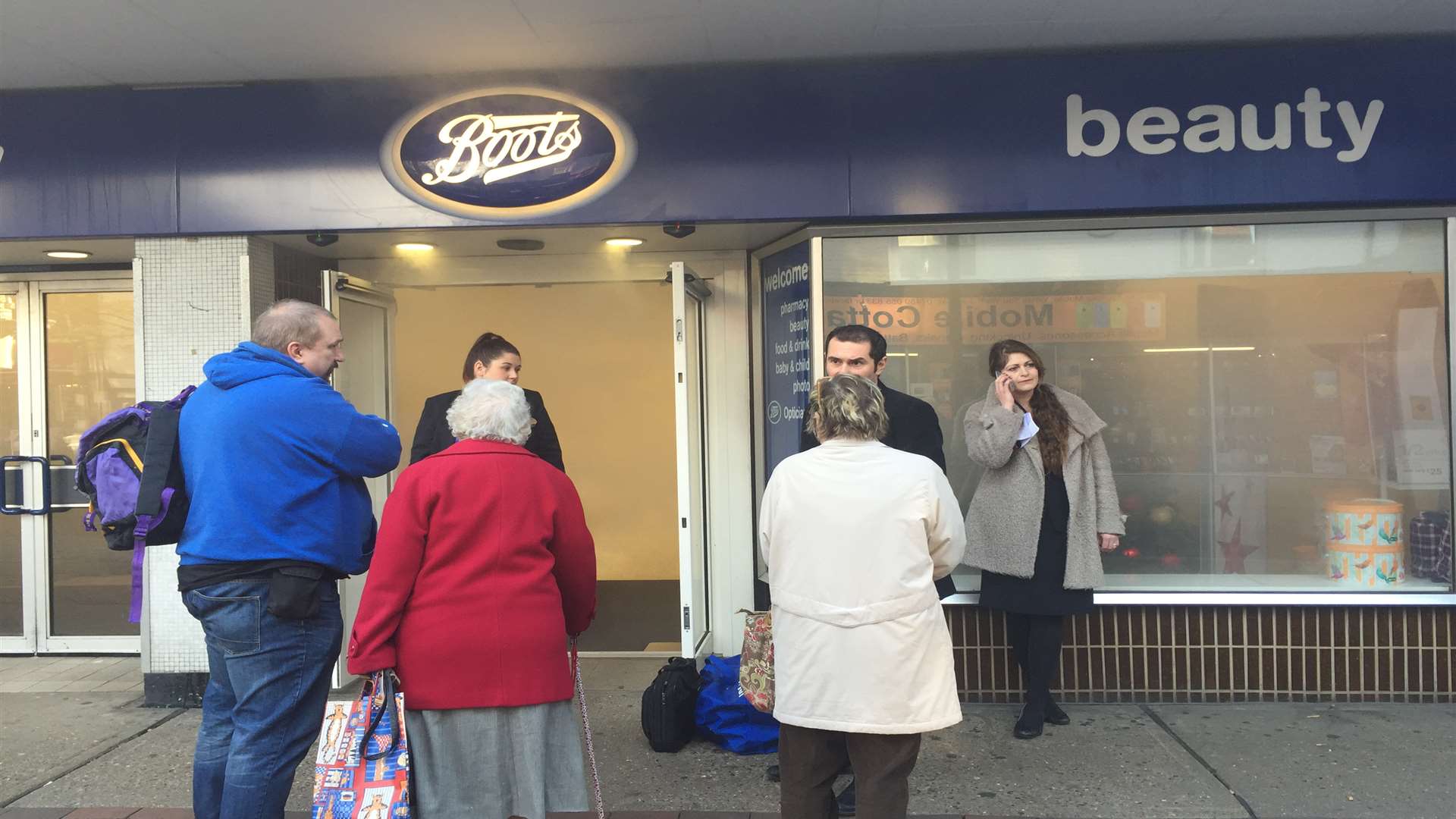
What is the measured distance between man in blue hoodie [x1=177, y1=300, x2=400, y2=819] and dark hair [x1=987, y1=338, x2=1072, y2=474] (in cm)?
262

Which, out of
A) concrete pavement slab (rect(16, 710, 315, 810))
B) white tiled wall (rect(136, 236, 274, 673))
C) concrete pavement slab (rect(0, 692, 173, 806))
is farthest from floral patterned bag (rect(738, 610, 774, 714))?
white tiled wall (rect(136, 236, 274, 673))

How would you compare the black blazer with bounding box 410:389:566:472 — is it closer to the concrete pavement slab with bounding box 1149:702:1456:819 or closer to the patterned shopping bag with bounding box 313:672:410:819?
the patterned shopping bag with bounding box 313:672:410:819

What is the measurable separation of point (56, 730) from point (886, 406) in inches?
164

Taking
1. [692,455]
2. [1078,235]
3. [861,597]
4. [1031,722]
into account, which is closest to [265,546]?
[861,597]

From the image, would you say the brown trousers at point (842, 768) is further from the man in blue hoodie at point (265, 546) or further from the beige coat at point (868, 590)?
the man in blue hoodie at point (265, 546)

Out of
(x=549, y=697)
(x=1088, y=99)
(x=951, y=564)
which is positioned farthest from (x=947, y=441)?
(x=549, y=697)

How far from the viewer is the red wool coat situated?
2674 mm

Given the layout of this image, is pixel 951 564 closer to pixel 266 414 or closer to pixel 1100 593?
pixel 266 414

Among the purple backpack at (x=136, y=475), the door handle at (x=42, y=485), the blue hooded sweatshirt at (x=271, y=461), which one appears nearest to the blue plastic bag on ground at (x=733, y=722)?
the blue hooded sweatshirt at (x=271, y=461)

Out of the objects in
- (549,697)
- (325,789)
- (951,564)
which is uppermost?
(951,564)

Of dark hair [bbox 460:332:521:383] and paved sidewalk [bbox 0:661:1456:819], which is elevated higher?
dark hair [bbox 460:332:521:383]

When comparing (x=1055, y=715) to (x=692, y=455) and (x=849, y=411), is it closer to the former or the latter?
(x=692, y=455)

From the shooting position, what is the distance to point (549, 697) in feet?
9.18

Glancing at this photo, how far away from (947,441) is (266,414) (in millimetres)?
3398
